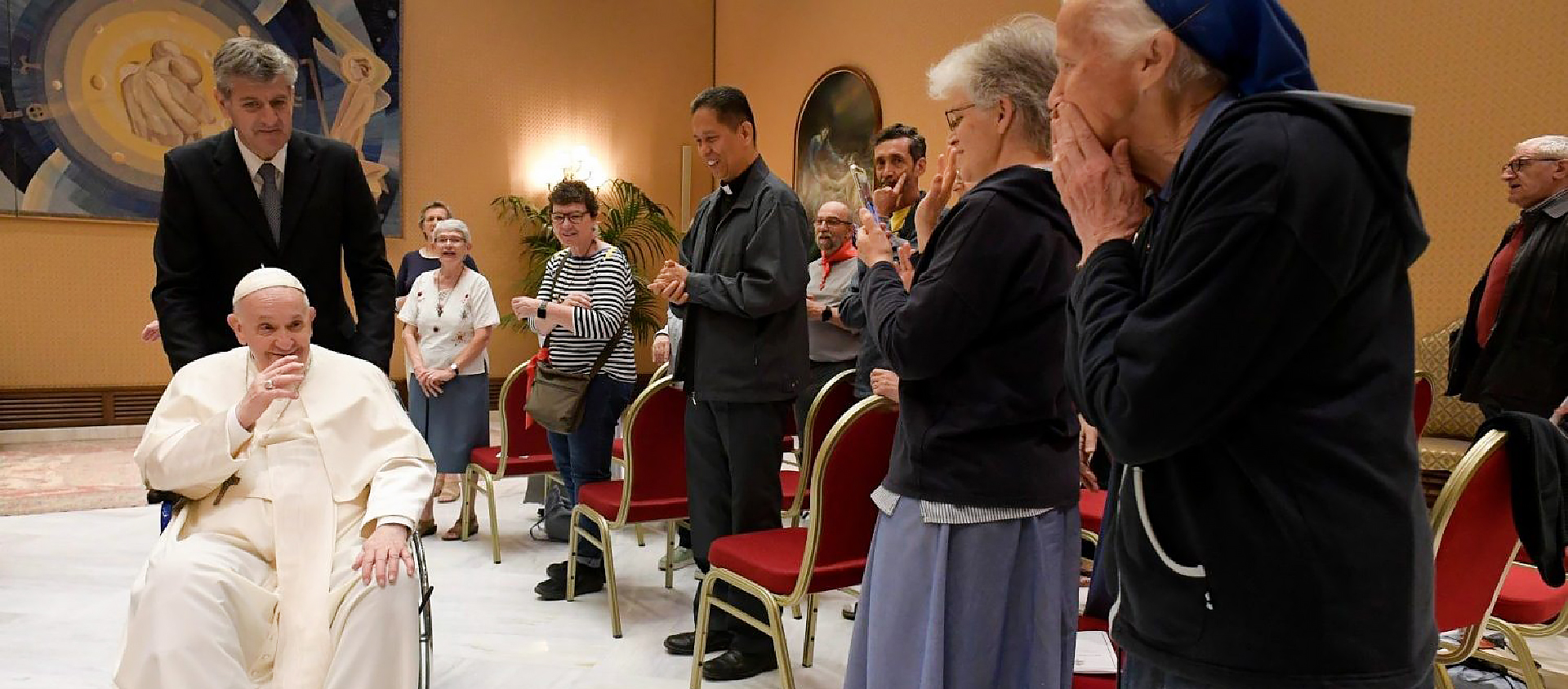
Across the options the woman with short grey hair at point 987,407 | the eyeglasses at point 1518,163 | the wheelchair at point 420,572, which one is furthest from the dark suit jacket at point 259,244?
the eyeglasses at point 1518,163

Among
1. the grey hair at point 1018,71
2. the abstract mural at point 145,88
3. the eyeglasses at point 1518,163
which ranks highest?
the abstract mural at point 145,88

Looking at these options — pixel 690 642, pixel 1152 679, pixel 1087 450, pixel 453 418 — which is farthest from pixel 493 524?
pixel 1152 679


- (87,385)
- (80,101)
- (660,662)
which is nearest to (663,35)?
(80,101)

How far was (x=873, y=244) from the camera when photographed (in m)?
2.02

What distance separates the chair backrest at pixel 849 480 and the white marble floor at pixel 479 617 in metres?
0.72

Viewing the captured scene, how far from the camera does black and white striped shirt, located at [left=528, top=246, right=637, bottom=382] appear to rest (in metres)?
4.13

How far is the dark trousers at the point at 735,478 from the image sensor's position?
3.10 metres

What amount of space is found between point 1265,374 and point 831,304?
3.62 m

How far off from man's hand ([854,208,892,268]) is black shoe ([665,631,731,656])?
5.44ft

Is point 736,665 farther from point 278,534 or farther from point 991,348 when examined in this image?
point 991,348

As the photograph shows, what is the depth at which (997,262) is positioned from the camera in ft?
5.68

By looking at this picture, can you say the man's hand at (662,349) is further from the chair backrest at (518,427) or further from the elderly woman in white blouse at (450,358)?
the elderly woman in white blouse at (450,358)

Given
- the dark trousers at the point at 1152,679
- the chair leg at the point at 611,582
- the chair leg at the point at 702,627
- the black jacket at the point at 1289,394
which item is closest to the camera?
the black jacket at the point at 1289,394

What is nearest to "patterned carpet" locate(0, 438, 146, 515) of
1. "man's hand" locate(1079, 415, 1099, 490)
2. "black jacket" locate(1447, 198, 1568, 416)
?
"man's hand" locate(1079, 415, 1099, 490)
